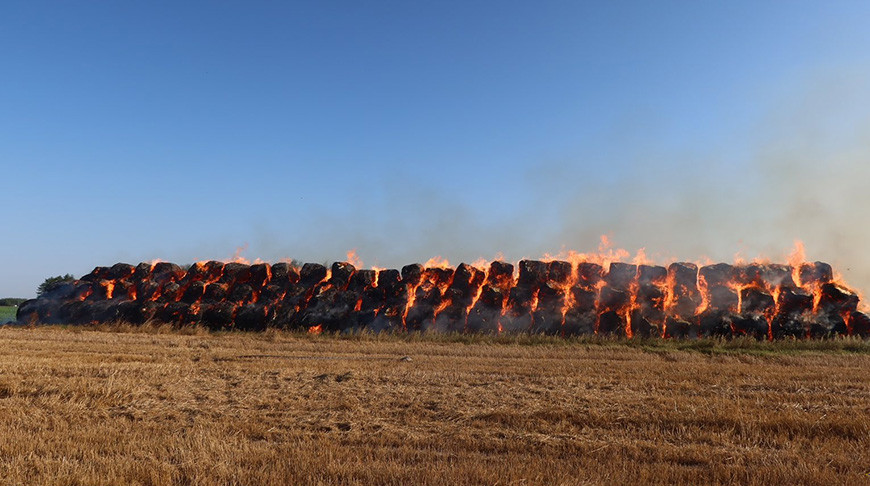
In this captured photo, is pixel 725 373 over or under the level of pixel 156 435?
over

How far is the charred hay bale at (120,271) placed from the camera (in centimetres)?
3491

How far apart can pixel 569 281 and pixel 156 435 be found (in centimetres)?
2366

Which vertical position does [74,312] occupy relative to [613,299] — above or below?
below

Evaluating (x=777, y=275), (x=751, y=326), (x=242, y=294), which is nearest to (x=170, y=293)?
(x=242, y=294)

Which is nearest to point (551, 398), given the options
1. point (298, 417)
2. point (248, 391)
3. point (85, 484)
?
point (298, 417)

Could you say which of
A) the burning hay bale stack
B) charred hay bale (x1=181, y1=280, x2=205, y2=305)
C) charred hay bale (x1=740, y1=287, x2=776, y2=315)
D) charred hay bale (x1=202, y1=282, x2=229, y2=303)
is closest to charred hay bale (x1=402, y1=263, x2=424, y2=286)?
the burning hay bale stack

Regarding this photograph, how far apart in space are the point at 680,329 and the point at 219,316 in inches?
870

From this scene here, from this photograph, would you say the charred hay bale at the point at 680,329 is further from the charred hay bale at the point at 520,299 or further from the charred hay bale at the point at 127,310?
the charred hay bale at the point at 127,310

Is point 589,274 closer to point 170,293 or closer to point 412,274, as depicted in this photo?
point 412,274

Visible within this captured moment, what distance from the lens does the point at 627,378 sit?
13477 mm

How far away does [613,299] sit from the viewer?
2723 centimetres

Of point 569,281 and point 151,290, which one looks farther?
point 151,290

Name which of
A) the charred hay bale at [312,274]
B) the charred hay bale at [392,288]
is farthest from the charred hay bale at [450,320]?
the charred hay bale at [312,274]

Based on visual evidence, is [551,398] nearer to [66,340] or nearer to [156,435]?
[156,435]
